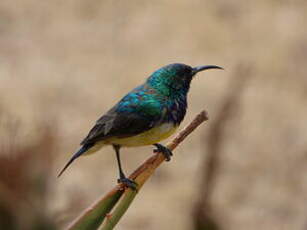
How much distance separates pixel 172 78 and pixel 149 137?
44cm

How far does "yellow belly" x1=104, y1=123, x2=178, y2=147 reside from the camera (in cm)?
363

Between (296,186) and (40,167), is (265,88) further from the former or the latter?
(40,167)

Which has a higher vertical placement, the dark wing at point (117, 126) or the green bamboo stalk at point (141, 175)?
the dark wing at point (117, 126)

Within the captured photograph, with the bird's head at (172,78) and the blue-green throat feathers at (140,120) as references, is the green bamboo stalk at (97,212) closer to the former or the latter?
the blue-green throat feathers at (140,120)

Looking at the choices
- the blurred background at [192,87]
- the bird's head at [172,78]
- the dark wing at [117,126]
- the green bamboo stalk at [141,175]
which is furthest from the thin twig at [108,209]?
the blurred background at [192,87]

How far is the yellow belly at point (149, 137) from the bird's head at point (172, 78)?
296 mm

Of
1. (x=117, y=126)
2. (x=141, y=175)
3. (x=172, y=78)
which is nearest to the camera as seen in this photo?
(x=141, y=175)

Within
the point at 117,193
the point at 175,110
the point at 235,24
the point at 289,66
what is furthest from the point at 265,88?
the point at 117,193

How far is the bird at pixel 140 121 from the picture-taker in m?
3.56

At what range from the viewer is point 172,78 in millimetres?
3994

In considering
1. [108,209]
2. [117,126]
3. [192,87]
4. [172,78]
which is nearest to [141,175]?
[108,209]

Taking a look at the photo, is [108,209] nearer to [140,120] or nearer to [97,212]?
[97,212]

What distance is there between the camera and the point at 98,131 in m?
3.52

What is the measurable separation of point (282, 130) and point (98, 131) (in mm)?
5716
